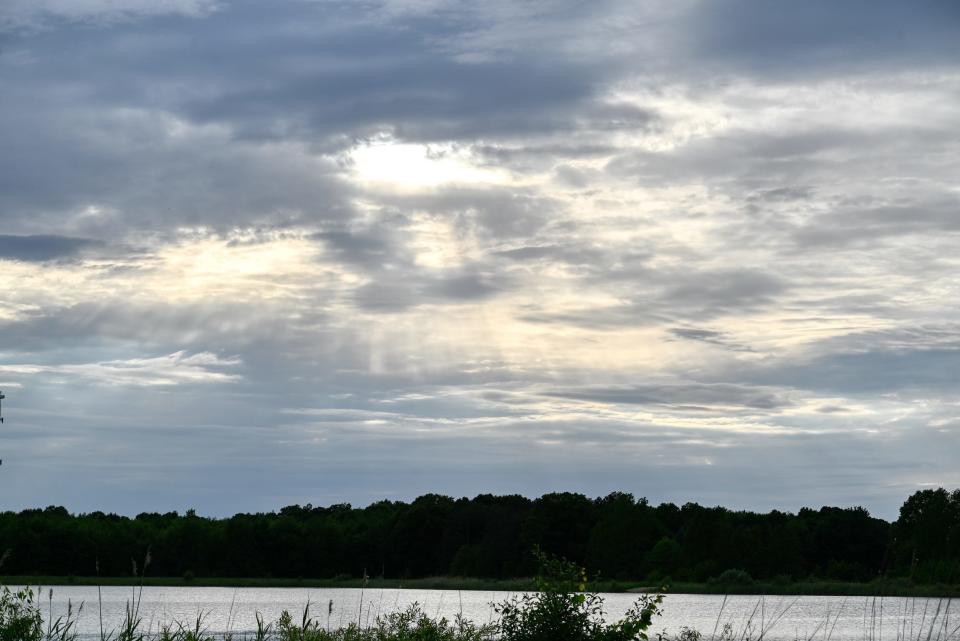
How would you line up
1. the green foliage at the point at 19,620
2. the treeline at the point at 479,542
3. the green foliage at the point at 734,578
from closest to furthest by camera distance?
the green foliage at the point at 19,620 < the green foliage at the point at 734,578 < the treeline at the point at 479,542

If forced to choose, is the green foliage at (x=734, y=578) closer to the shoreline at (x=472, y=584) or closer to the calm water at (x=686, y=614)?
the shoreline at (x=472, y=584)

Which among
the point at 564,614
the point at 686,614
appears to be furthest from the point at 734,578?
the point at 564,614

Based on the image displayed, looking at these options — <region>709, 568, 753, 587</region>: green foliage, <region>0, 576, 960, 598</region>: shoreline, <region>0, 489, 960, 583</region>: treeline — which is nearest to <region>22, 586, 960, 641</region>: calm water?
<region>0, 576, 960, 598</region>: shoreline

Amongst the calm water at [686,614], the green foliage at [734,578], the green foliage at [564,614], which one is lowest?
the calm water at [686,614]

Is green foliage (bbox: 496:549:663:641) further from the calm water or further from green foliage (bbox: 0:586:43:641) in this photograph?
the calm water

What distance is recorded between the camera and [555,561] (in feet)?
59.7

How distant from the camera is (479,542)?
126m

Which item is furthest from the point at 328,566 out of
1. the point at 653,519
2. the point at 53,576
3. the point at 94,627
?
the point at 94,627

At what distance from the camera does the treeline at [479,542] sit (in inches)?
4368

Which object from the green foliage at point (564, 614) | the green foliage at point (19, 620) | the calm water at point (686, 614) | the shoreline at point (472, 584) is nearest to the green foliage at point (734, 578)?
the shoreline at point (472, 584)

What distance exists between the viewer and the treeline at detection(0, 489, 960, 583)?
111m

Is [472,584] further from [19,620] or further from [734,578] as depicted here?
[19,620]

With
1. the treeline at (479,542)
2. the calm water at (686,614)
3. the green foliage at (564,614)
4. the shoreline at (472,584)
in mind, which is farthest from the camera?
the treeline at (479,542)

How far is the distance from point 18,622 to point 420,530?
111890 millimetres
